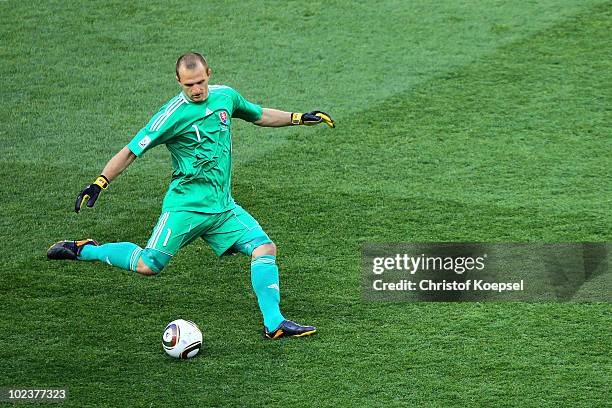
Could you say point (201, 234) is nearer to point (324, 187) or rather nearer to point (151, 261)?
point (151, 261)

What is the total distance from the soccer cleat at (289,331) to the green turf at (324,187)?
0.08 meters

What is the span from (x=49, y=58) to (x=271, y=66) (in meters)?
2.26

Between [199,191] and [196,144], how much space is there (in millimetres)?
290

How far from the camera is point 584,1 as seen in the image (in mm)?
12797

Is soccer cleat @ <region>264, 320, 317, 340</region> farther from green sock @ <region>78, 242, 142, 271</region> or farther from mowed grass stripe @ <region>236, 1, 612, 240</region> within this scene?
mowed grass stripe @ <region>236, 1, 612, 240</region>

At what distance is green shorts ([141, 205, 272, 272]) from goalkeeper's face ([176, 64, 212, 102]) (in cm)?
72

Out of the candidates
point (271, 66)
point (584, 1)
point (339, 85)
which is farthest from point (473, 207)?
point (584, 1)

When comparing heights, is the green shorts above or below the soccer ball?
above

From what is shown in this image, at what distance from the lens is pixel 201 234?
7316 millimetres

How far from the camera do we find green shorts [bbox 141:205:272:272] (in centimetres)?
717

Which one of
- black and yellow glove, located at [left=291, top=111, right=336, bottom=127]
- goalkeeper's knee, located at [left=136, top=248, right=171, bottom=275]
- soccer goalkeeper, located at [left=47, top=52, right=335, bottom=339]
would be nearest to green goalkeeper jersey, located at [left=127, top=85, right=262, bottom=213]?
soccer goalkeeper, located at [left=47, top=52, right=335, bottom=339]

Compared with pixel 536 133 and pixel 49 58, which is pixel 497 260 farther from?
pixel 49 58

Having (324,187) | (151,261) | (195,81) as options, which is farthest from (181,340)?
(324,187)

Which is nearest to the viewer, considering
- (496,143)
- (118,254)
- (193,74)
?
(193,74)
